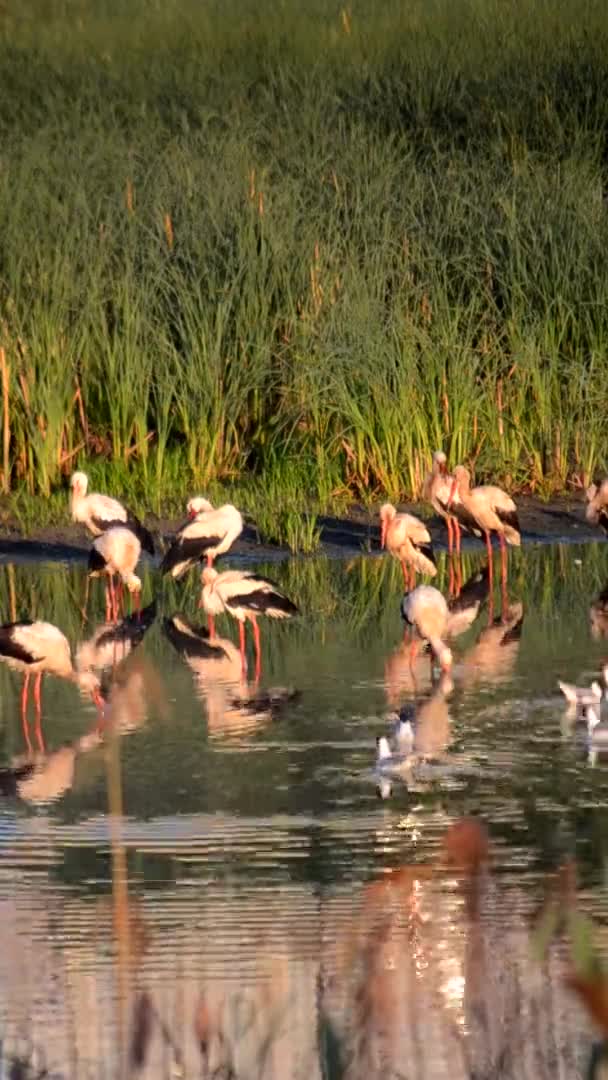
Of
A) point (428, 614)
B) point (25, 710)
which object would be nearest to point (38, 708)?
point (25, 710)

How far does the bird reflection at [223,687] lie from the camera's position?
8.53 metres

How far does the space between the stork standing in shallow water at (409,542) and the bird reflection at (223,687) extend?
128 cm

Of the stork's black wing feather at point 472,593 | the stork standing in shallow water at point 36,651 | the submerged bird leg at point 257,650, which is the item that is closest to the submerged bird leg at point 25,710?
the stork standing in shallow water at point 36,651

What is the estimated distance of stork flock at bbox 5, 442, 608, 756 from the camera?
9.67m

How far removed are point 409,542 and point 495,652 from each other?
189cm

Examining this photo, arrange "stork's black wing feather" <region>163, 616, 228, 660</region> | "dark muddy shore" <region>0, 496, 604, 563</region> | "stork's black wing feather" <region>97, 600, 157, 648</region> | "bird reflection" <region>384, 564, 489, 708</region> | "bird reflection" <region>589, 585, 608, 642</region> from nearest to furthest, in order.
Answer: "bird reflection" <region>384, 564, 489, 708</region> < "stork's black wing feather" <region>163, 616, 228, 660</region> < "bird reflection" <region>589, 585, 608, 642</region> < "stork's black wing feather" <region>97, 600, 157, 648</region> < "dark muddy shore" <region>0, 496, 604, 563</region>

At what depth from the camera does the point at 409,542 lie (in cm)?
1172

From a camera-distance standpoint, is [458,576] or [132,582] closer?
[132,582]

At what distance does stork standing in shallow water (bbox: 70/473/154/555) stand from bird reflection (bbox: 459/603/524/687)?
2.02m

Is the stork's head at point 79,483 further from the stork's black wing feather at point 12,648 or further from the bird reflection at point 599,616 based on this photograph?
the stork's black wing feather at point 12,648

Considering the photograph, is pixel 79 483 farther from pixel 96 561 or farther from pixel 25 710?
pixel 25 710

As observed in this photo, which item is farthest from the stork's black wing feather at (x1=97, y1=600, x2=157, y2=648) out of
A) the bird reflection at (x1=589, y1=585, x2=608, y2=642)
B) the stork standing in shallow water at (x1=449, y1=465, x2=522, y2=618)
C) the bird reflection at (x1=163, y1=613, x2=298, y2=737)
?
the bird reflection at (x1=589, y1=585, x2=608, y2=642)

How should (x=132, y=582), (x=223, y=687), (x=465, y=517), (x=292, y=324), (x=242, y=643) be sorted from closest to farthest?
1. (x=223, y=687)
2. (x=242, y=643)
3. (x=132, y=582)
4. (x=465, y=517)
5. (x=292, y=324)

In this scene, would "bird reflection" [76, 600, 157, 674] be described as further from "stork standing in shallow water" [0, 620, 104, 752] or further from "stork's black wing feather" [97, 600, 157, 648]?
"stork standing in shallow water" [0, 620, 104, 752]
